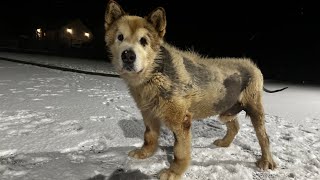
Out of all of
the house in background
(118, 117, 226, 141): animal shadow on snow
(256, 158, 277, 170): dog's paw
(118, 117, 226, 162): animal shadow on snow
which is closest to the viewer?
(256, 158, 277, 170): dog's paw

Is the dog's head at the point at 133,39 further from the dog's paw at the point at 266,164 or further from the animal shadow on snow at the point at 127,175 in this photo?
the dog's paw at the point at 266,164

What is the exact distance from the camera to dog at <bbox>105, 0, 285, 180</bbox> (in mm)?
4020

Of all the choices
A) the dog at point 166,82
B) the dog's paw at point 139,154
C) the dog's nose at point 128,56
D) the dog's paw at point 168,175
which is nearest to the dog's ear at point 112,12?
the dog at point 166,82

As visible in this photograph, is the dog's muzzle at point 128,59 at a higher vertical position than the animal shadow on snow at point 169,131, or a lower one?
higher

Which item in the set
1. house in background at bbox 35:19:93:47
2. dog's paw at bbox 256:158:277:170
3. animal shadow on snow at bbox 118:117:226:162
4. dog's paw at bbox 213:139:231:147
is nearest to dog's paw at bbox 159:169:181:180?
animal shadow on snow at bbox 118:117:226:162

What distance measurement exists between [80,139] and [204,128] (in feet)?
8.24

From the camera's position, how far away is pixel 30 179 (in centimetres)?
391

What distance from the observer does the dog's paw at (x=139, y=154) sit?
15.7ft

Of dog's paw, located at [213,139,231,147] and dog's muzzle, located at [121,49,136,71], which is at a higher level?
dog's muzzle, located at [121,49,136,71]

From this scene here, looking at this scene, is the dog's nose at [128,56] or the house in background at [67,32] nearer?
the dog's nose at [128,56]

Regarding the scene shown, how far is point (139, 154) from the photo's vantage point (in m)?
4.80

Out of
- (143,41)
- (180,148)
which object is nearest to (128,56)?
(143,41)

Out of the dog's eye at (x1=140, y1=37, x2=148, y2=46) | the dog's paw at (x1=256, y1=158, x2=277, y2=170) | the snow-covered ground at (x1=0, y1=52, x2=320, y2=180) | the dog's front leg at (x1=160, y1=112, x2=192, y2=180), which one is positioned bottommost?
the snow-covered ground at (x1=0, y1=52, x2=320, y2=180)

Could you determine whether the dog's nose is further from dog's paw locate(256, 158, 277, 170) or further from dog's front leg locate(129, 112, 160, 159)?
dog's paw locate(256, 158, 277, 170)
